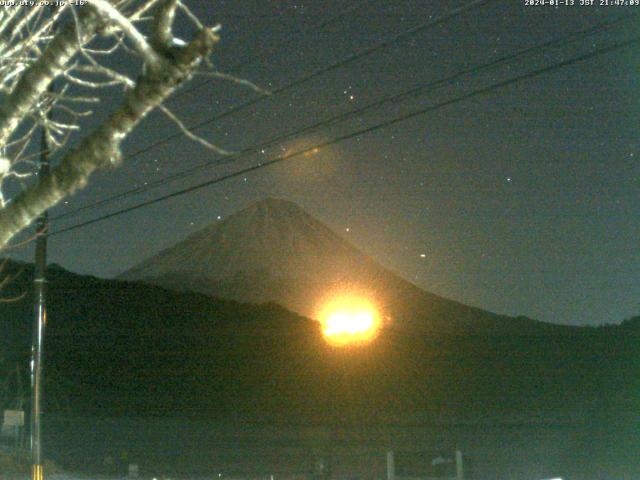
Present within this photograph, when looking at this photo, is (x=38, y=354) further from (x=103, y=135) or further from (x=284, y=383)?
A: (x=284, y=383)

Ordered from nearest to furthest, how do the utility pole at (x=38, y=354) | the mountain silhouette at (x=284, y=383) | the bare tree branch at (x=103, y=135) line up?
the bare tree branch at (x=103, y=135)
the utility pole at (x=38, y=354)
the mountain silhouette at (x=284, y=383)

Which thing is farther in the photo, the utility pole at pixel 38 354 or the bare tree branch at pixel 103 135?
the utility pole at pixel 38 354

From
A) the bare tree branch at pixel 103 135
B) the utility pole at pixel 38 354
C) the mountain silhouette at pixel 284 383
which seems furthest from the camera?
the mountain silhouette at pixel 284 383

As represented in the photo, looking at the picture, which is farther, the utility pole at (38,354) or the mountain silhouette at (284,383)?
the mountain silhouette at (284,383)

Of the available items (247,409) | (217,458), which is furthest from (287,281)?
(217,458)

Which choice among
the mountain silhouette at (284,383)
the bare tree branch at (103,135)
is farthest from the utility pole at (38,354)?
the mountain silhouette at (284,383)

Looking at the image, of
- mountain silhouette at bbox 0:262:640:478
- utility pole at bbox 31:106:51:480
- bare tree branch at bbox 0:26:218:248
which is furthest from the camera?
mountain silhouette at bbox 0:262:640:478

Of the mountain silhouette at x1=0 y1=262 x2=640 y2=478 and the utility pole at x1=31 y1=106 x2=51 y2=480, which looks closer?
the utility pole at x1=31 y1=106 x2=51 y2=480

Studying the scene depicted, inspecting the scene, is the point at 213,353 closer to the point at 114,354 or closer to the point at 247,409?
the point at 114,354

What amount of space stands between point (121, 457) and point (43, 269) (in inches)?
813

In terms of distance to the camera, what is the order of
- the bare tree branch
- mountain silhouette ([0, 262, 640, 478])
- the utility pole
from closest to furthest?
the bare tree branch → the utility pole → mountain silhouette ([0, 262, 640, 478])

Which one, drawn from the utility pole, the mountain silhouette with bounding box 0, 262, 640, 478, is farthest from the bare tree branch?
the mountain silhouette with bounding box 0, 262, 640, 478

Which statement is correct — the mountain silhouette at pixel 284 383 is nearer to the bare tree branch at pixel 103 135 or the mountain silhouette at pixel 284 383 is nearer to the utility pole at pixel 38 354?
the utility pole at pixel 38 354

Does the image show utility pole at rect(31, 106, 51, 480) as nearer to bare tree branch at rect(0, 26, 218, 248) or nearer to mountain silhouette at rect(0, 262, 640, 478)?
bare tree branch at rect(0, 26, 218, 248)
